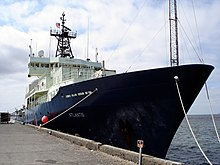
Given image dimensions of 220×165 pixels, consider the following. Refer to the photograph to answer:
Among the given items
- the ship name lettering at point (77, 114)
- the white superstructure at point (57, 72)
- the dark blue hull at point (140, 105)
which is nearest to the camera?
the dark blue hull at point (140, 105)

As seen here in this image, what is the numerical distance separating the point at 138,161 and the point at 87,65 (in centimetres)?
1514

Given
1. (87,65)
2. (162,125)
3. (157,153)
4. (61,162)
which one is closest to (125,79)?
(162,125)

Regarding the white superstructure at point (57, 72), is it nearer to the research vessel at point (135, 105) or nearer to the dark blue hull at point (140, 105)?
the research vessel at point (135, 105)

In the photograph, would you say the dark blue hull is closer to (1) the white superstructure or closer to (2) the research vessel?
(2) the research vessel

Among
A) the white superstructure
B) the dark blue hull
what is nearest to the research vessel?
the dark blue hull

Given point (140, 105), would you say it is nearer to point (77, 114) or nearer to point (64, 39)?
point (77, 114)

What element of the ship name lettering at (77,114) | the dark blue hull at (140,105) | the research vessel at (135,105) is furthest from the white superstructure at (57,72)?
the dark blue hull at (140,105)

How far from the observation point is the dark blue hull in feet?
37.6

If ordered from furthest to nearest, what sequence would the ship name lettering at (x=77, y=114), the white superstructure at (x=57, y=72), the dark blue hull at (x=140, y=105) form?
the white superstructure at (x=57, y=72) < the ship name lettering at (x=77, y=114) < the dark blue hull at (x=140, y=105)

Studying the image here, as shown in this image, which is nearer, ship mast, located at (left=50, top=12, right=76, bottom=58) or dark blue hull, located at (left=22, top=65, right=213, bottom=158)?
dark blue hull, located at (left=22, top=65, right=213, bottom=158)

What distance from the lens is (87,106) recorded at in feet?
45.4

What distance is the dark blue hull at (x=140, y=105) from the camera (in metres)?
11.5

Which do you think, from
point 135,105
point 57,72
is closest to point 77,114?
point 135,105

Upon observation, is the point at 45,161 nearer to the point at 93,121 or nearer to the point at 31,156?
the point at 31,156
